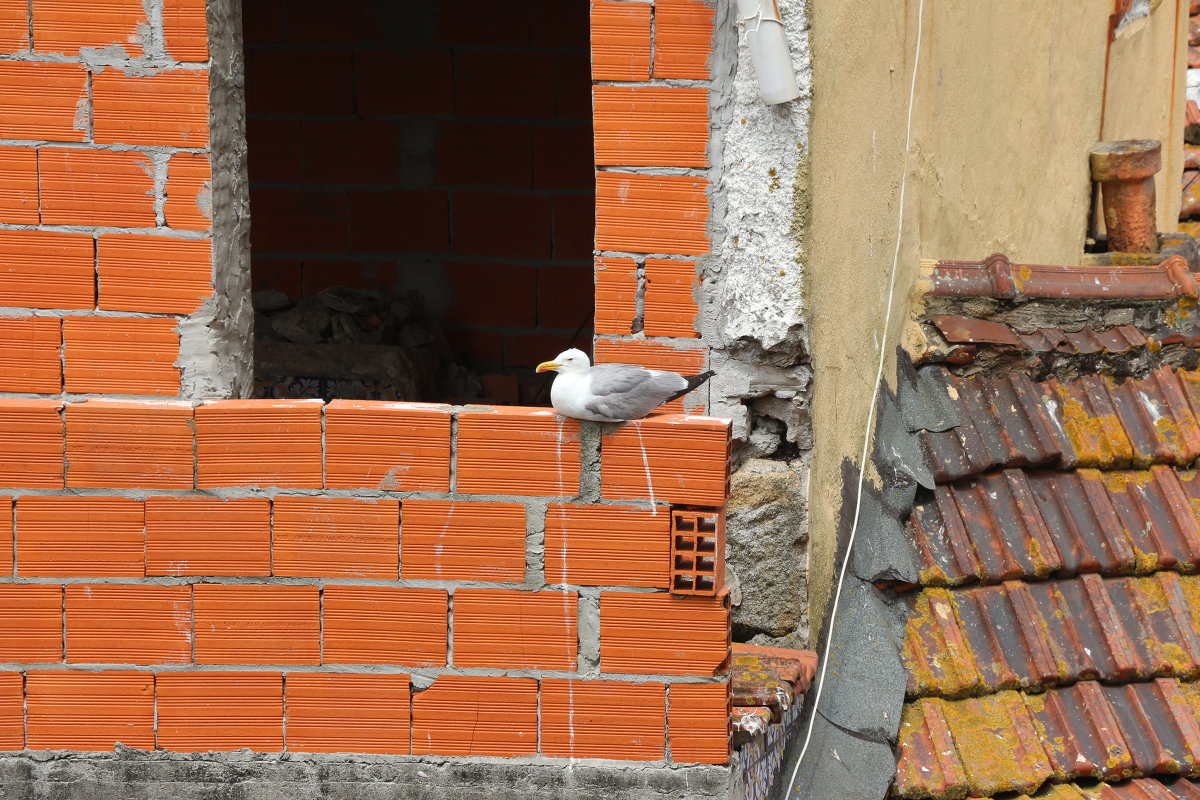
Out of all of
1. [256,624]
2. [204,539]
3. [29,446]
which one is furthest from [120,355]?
[256,624]

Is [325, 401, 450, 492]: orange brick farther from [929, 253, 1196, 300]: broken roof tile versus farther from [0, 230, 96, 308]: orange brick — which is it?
[929, 253, 1196, 300]: broken roof tile

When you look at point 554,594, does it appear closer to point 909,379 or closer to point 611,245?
point 611,245

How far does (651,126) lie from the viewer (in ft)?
10.4

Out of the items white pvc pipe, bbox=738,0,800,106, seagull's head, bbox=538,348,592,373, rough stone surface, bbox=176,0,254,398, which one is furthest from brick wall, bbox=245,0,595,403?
seagull's head, bbox=538,348,592,373

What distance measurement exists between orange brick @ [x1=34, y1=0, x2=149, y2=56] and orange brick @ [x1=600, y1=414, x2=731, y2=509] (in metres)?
1.49

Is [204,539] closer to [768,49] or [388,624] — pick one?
[388,624]

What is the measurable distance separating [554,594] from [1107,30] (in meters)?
3.76

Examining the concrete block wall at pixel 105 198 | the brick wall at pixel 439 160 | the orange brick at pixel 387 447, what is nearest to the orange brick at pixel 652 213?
the orange brick at pixel 387 447

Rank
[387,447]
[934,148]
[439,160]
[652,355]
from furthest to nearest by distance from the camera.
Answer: [439,160] < [934,148] < [652,355] < [387,447]

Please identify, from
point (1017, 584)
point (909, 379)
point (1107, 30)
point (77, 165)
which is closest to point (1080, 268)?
point (909, 379)

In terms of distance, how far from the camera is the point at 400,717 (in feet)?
9.43

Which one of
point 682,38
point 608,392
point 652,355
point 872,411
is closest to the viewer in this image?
point 608,392

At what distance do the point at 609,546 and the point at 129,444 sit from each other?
1.11m

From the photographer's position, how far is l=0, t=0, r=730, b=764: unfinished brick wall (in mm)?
2820
